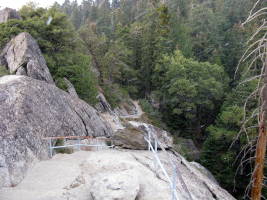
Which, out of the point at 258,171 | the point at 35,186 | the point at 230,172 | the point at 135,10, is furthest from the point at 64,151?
the point at 135,10

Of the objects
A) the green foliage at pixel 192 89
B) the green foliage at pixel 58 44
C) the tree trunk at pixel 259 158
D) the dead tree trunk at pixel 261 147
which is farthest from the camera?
the green foliage at pixel 192 89

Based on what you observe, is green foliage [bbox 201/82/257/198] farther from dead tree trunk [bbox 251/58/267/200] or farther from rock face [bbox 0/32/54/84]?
dead tree trunk [bbox 251/58/267/200]

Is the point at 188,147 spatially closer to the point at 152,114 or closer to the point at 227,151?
the point at 152,114

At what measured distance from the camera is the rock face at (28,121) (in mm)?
6441

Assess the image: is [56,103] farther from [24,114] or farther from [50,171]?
[50,171]

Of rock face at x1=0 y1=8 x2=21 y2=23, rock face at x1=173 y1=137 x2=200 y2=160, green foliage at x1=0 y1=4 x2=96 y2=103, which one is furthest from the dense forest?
rock face at x1=173 y1=137 x2=200 y2=160

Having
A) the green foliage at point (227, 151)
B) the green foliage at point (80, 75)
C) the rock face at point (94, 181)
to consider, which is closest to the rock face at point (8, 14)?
the green foliage at point (80, 75)

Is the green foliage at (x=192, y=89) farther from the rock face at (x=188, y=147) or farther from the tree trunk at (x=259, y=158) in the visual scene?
the tree trunk at (x=259, y=158)

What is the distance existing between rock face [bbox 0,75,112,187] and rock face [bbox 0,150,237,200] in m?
0.38

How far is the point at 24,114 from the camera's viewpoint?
26.4 ft

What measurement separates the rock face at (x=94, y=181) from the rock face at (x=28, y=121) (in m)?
0.38

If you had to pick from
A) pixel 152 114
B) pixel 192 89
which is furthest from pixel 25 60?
pixel 152 114

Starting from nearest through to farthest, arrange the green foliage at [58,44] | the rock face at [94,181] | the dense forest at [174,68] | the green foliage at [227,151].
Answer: the rock face at [94,181] → the green foliage at [58,44] → the dense forest at [174,68] → the green foliage at [227,151]

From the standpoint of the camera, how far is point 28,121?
7961 millimetres
